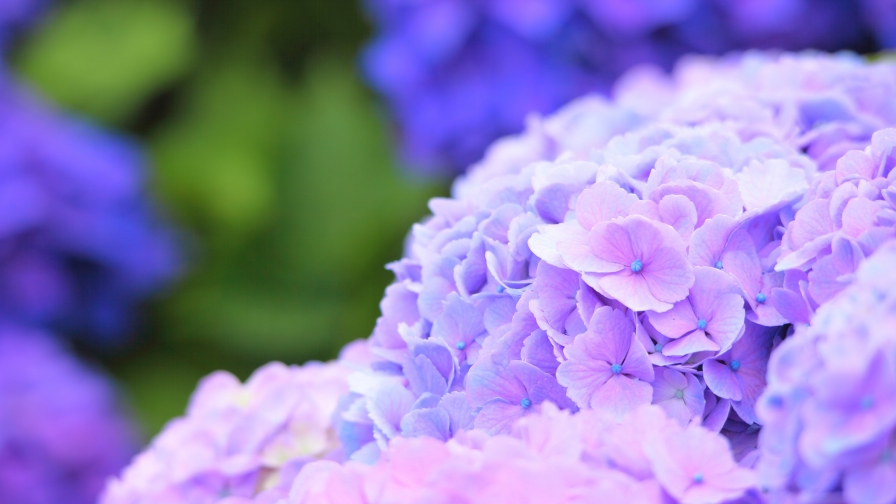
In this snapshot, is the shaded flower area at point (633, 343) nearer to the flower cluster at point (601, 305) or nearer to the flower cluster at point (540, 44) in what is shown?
the flower cluster at point (601, 305)

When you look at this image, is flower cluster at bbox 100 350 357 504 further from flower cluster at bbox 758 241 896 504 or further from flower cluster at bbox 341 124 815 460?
flower cluster at bbox 758 241 896 504

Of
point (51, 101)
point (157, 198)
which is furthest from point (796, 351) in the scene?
point (51, 101)

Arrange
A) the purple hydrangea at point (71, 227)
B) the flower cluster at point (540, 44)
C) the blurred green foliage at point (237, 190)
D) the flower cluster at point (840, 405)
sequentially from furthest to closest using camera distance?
the blurred green foliage at point (237, 190) → the purple hydrangea at point (71, 227) → the flower cluster at point (540, 44) → the flower cluster at point (840, 405)

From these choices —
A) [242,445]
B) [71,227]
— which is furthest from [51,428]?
[242,445]

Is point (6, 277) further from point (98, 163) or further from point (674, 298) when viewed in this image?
point (674, 298)

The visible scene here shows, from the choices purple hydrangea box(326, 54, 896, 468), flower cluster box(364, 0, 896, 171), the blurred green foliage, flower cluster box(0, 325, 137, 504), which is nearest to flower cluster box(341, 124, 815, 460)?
purple hydrangea box(326, 54, 896, 468)

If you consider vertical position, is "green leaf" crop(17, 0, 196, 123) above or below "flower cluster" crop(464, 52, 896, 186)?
above

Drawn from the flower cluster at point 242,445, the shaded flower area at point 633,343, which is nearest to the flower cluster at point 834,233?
the shaded flower area at point 633,343
